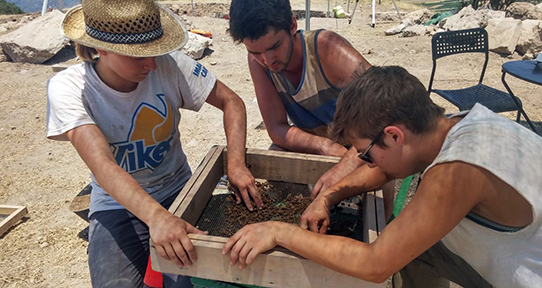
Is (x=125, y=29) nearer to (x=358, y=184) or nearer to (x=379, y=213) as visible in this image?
(x=358, y=184)

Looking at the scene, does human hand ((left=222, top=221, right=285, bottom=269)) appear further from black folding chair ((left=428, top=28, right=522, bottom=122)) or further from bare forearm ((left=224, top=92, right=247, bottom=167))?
black folding chair ((left=428, top=28, right=522, bottom=122))

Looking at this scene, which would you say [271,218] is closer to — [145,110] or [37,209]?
[145,110]

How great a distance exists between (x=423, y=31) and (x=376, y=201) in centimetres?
951

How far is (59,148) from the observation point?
5.06 metres

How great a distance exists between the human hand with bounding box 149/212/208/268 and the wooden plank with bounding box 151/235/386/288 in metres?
0.03

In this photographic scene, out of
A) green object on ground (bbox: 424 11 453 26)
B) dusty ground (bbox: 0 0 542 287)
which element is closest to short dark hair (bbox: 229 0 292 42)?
dusty ground (bbox: 0 0 542 287)

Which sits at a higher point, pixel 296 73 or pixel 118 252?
pixel 296 73

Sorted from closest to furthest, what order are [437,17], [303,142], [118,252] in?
[118,252], [303,142], [437,17]

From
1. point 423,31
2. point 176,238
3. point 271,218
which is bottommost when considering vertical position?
point 423,31

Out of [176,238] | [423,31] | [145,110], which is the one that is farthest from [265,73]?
[423,31]

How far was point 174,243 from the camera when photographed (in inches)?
55.7

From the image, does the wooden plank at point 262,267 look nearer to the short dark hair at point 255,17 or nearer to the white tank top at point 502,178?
the white tank top at point 502,178

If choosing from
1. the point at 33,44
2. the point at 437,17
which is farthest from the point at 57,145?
the point at 437,17

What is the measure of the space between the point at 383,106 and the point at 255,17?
1027 millimetres
